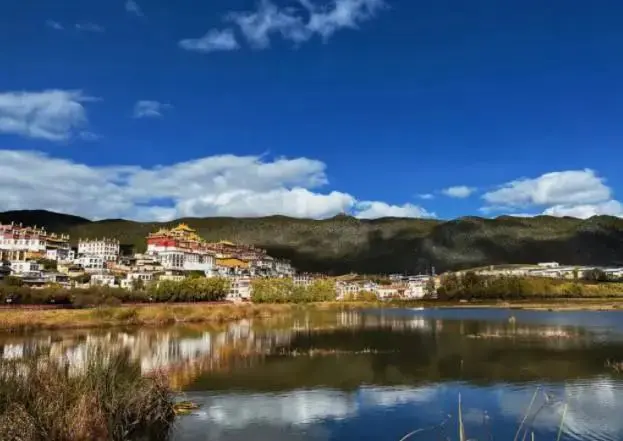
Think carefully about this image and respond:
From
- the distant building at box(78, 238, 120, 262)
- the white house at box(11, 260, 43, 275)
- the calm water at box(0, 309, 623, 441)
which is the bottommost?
the calm water at box(0, 309, 623, 441)

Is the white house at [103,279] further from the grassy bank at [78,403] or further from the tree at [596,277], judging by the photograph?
the tree at [596,277]

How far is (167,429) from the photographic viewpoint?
17.5m

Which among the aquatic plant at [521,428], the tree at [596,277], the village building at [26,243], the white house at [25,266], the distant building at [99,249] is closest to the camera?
the aquatic plant at [521,428]

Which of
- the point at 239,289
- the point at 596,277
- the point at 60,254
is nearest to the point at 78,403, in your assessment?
the point at 239,289

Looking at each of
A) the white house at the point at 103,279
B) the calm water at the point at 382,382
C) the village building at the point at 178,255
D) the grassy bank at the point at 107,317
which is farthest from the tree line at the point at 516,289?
the calm water at the point at 382,382

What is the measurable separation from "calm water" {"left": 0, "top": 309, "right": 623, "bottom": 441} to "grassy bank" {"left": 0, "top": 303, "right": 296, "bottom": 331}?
9.09 m

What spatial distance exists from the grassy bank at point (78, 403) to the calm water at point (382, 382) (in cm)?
113

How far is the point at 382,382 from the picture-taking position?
26.0 metres

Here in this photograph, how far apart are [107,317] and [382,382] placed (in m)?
42.4

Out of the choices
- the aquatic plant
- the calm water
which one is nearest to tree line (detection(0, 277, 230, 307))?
the calm water

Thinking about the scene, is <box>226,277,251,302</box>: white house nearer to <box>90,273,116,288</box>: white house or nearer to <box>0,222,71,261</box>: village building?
<box>90,273,116,288</box>: white house

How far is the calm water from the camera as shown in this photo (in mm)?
17906

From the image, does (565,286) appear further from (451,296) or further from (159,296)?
(159,296)

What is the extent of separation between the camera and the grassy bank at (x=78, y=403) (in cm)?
1309
